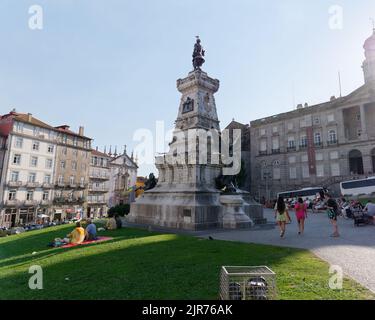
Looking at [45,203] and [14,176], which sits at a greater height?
[14,176]

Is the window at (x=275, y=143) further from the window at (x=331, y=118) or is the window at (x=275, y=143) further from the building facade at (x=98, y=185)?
the building facade at (x=98, y=185)

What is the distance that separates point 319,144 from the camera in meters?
46.9

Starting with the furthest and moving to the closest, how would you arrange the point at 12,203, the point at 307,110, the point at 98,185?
the point at 98,185 → the point at 307,110 → the point at 12,203

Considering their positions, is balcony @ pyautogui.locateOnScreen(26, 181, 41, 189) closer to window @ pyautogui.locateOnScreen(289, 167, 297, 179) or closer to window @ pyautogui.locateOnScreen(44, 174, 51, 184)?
window @ pyautogui.locateOnScreen(44, 174, 51, 184)

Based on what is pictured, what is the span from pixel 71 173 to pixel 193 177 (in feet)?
130

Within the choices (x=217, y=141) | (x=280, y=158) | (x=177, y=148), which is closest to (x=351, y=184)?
(x=280, y=158)

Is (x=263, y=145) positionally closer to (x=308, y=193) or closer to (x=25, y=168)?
(x=308, y=193)

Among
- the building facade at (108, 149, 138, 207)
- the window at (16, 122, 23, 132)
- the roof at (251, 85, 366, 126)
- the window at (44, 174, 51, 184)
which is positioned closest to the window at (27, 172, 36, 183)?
the window at (44, 174, 51, 184)

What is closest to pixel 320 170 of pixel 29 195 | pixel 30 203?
pixel 30 203

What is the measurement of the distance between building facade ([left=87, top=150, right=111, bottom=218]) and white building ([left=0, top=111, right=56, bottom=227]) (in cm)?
929

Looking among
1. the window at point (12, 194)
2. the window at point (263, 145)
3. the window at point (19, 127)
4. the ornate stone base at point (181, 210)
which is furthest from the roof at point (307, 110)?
the window at point (12, 194)

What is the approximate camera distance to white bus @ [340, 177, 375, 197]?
1195 inches

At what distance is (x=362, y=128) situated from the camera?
42625mm
